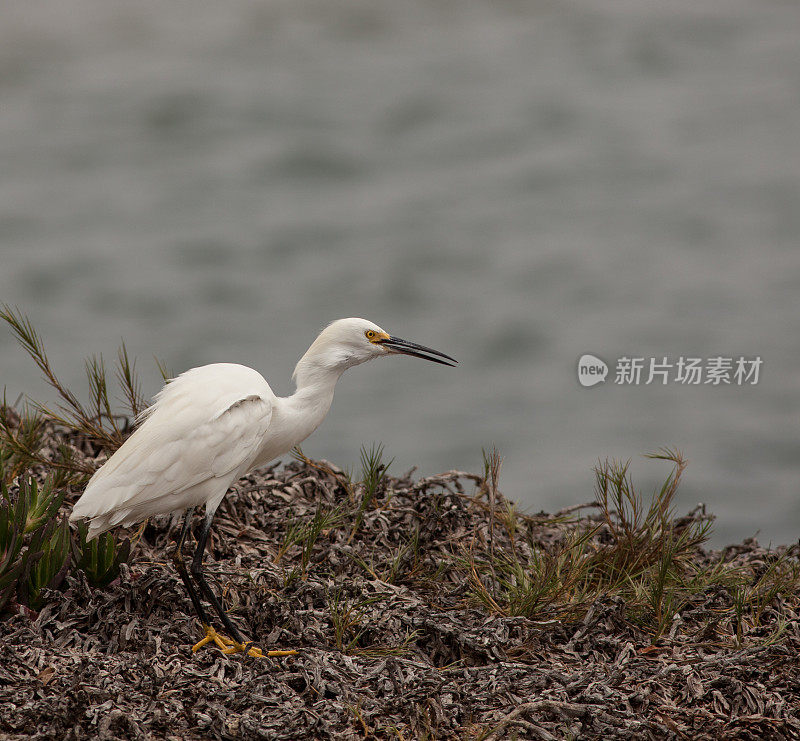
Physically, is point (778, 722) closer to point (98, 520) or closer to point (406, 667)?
point (406, 667)

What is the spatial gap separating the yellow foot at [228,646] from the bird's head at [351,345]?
47.8 inches

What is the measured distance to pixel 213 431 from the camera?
409 cm

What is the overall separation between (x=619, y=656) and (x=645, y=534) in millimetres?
967

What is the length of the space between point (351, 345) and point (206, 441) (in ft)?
2.51

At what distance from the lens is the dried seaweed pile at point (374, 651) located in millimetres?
3252

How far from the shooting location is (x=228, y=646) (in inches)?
153

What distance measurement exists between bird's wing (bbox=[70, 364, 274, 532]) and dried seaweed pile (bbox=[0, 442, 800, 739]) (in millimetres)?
306

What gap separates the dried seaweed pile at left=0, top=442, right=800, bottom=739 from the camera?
10.7 feet

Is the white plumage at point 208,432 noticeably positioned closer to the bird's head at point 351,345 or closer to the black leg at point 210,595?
the bird's head at point 351,345

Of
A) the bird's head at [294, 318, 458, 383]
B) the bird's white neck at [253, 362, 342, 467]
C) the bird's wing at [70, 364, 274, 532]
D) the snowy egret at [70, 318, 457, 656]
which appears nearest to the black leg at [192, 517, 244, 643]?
the snowy egret at [70, 318, 457, 656]

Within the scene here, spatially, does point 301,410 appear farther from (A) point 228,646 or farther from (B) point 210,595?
(A) point 228,646

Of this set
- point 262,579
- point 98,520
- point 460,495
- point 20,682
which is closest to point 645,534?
point 460,495

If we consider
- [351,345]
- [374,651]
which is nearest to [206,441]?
[351,345]

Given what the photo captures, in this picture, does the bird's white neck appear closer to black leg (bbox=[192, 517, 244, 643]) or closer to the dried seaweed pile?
the dried seaweed pile
